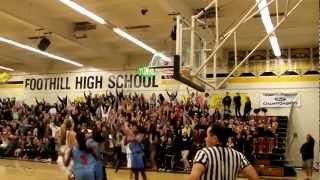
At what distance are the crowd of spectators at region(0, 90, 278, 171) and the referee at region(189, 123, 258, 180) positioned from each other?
440 inches

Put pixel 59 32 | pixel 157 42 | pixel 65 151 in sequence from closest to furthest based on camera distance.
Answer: pixel 65 151 → pixel 59 32 → pixel 157 42

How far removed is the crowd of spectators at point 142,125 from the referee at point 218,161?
11180 millimetres

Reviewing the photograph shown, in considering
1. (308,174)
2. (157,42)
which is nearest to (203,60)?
(308,174)

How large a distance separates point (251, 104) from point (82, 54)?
29.2ft

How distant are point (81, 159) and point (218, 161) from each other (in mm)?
2861

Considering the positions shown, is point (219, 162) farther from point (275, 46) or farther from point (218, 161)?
point (275, 46)

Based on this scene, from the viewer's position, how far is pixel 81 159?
18.1 ft

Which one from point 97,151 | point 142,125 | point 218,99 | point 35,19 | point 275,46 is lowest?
point 97,151

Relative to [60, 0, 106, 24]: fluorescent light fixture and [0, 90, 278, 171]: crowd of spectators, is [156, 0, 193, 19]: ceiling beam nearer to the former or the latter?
[60, 0, 106, 24]: fluorescent light fixture

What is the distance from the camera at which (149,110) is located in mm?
19922

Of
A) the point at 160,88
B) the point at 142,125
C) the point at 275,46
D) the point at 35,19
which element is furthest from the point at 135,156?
the point at 160,88

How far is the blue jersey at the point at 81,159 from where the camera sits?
18.1 feet

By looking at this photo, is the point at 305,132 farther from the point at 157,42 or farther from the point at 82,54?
the point at 82,54

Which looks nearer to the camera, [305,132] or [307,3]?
[307,3]
